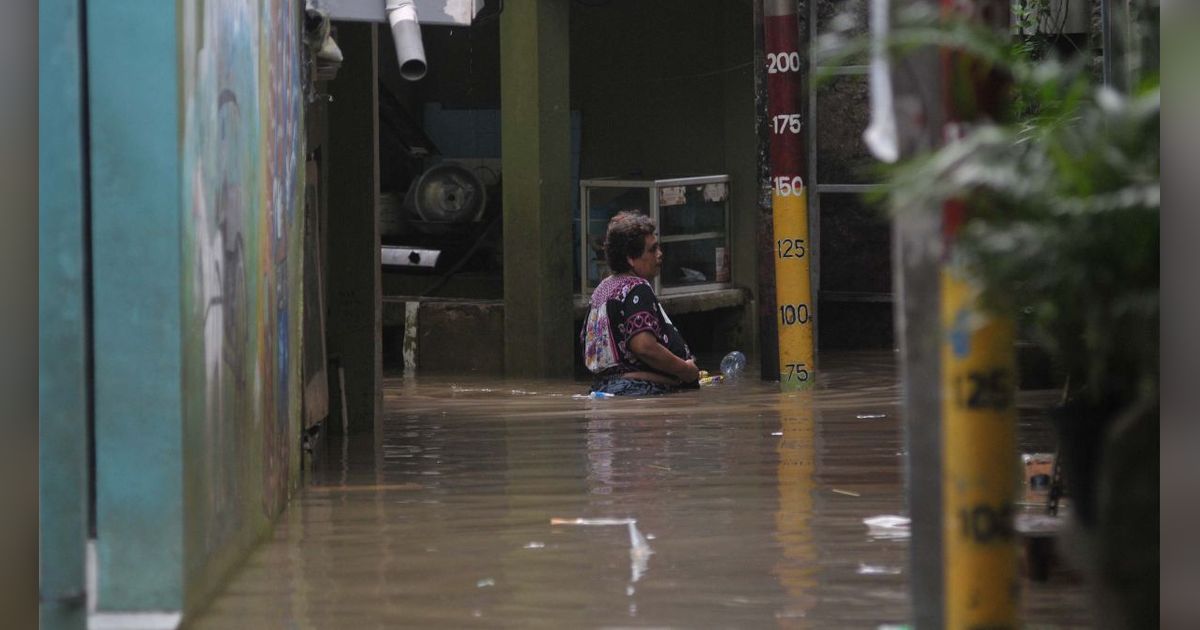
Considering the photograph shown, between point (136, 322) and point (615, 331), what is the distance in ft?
22.6

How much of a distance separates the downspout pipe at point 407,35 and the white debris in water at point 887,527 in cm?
348

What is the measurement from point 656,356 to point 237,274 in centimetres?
584

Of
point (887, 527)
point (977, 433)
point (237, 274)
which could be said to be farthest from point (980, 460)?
point (237, 274)

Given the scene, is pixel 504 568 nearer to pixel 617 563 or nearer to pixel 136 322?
pixel 617 563

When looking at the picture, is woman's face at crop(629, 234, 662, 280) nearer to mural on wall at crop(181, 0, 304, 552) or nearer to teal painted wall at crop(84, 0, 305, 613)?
mural on wall at crop(181, 0, 304, 552)

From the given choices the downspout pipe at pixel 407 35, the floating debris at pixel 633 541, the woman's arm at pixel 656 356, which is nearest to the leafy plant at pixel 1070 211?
the floating debris at pixel 633 541

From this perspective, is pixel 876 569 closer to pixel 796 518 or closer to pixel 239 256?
pixel 796 518

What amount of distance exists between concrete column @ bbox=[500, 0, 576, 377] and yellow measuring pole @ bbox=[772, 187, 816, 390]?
2421 millimetres

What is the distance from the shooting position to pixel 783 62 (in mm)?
13289

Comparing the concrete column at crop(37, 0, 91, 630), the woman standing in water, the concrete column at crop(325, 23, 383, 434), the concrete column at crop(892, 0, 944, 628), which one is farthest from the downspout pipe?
the concrete column at crop(892, 0, 944, 628)

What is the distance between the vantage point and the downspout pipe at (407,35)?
9.07 metres

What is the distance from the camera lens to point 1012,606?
373 centimetres

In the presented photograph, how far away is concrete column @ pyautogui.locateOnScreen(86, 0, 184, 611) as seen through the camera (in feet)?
17.4

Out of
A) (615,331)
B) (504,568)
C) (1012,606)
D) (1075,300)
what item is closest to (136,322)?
(504,568)
